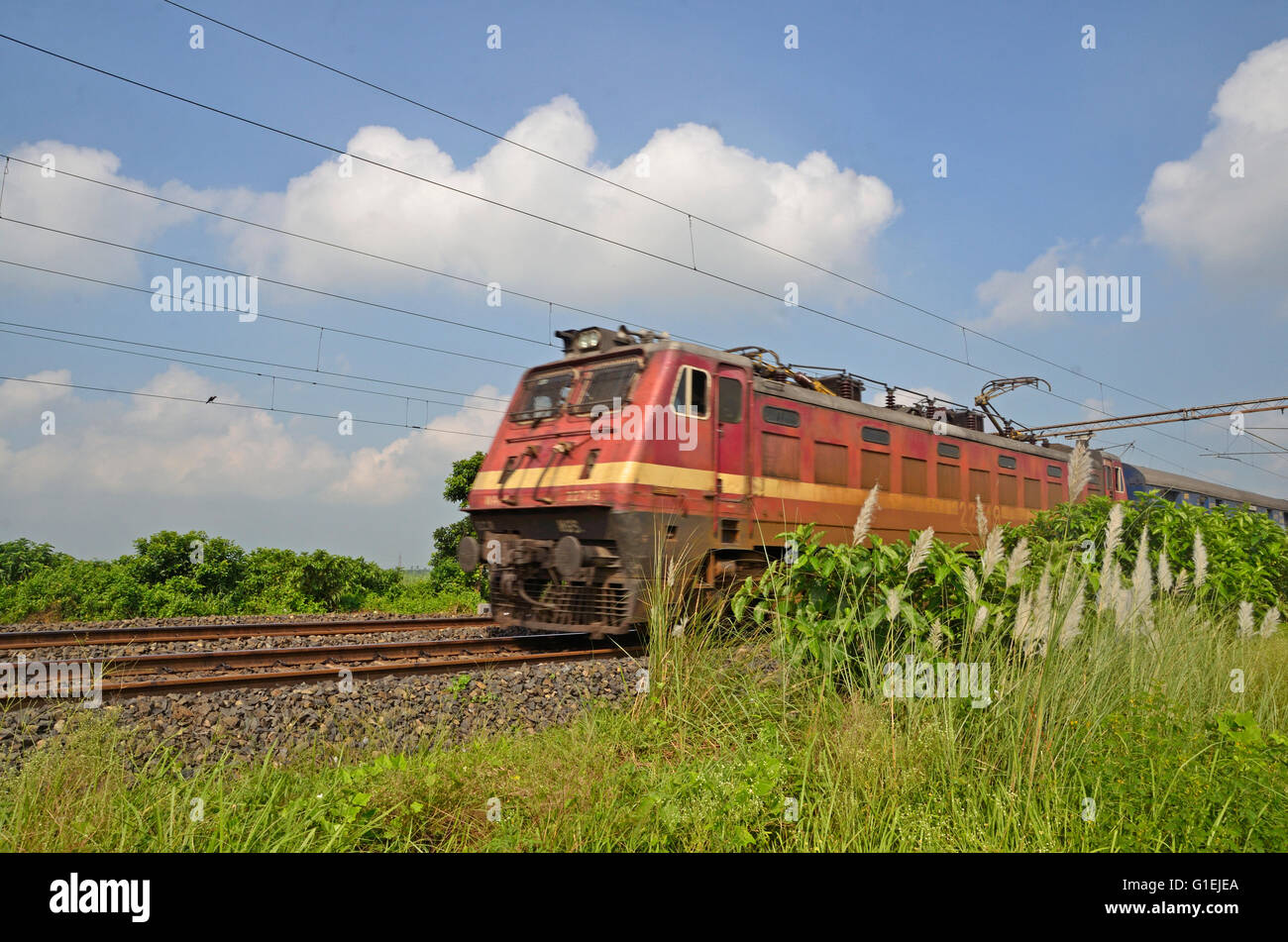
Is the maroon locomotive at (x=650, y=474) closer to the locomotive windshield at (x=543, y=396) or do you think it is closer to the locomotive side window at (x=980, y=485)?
the locomotive windshield at (x=543, y=396)

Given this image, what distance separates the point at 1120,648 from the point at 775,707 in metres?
2.02

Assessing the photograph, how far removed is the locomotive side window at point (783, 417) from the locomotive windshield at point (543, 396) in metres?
2.54

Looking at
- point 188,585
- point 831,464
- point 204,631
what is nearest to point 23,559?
point 188,585

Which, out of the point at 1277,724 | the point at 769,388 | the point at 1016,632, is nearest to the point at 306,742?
the point at 1016,632

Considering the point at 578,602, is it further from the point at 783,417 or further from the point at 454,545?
the point at 454,545

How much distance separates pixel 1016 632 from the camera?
3385mm

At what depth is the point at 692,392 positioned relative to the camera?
336 inches

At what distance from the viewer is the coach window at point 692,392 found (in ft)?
27.6

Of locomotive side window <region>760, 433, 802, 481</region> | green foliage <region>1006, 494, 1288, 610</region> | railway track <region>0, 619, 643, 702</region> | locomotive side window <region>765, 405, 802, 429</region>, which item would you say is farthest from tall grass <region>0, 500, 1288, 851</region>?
locomotive side window <region>765, 405, 802, 429</region>

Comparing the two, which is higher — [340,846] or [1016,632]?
[1016,632]

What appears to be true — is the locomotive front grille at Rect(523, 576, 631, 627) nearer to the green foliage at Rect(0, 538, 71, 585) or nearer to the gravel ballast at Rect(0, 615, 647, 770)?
the gravel ballast at Rect(0, 615, 647, 770)

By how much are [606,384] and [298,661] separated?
4.53 m

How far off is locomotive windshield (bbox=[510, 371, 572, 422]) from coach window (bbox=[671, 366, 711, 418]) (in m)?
1.62
